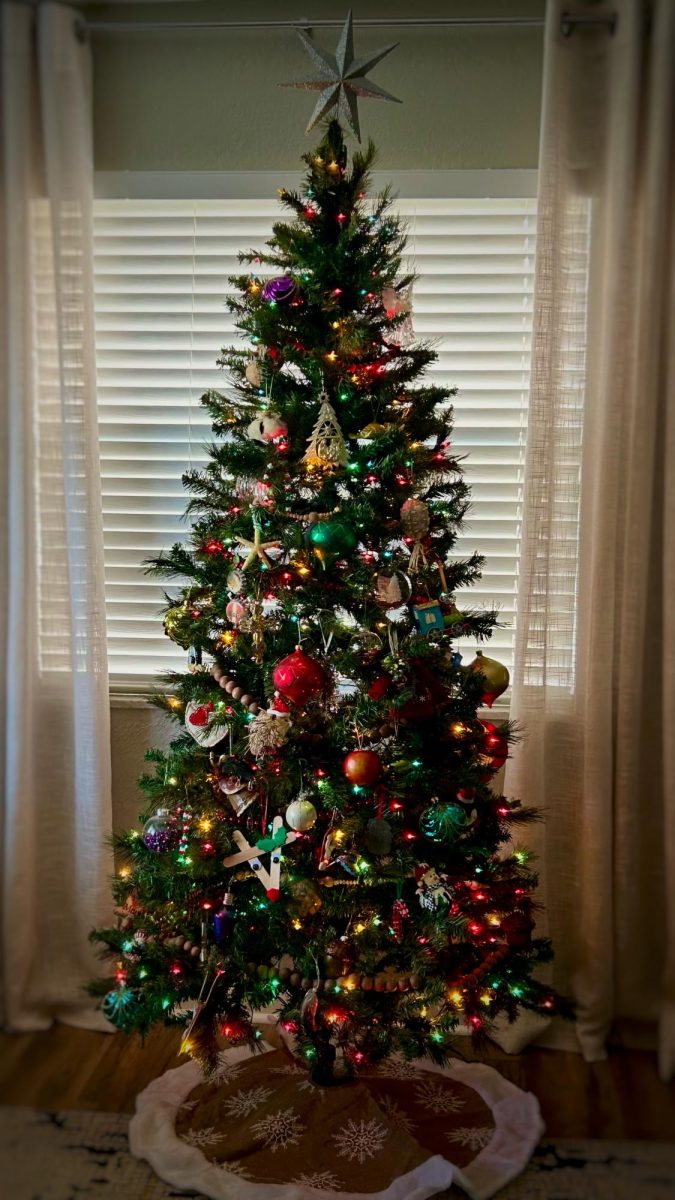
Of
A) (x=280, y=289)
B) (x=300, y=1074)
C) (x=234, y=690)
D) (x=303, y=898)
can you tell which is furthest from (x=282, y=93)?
(x=300, y=1074)

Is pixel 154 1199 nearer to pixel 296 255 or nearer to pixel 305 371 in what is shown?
pixel 305 371

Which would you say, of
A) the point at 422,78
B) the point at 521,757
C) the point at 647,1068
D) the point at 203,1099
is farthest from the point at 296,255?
the point at 647,1068

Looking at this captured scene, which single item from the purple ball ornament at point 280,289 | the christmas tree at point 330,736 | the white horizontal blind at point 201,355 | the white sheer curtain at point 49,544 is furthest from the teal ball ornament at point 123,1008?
the purple ball ornament at point 280,289

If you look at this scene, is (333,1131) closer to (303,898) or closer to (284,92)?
(303,898)

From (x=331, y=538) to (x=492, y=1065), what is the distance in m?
1.33

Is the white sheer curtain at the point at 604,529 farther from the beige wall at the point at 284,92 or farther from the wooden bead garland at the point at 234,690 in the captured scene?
the wooden bead garland at the point at 234,690

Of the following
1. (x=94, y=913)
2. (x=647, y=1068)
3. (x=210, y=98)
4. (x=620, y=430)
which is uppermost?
(x=210, y=98)

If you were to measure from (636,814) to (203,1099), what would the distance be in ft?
3.85

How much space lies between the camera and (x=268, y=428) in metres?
1.76

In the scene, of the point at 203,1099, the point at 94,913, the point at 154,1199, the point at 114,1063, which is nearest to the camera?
the point at 154,1199

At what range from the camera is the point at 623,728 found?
224 cm

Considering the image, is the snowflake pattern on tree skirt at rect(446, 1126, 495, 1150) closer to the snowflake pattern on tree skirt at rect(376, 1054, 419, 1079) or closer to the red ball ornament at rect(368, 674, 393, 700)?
the snowflake pattern on tree skirt at rect(376, 1054, 419, 1079)

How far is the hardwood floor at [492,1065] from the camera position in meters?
1.99

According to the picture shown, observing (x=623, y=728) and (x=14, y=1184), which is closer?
(x=14, y=1184)
